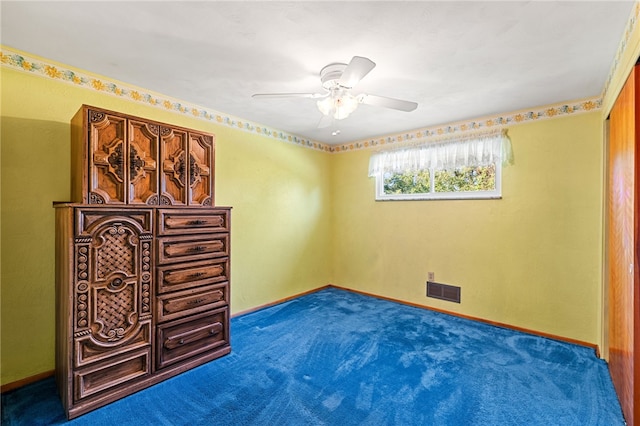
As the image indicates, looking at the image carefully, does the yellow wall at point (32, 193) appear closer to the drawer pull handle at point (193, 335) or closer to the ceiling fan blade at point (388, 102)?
the drawer pull handle at point (193, 335)

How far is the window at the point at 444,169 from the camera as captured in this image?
3207mm

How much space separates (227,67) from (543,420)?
3.08m

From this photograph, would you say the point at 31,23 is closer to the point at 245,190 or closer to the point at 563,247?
the point at 245,190

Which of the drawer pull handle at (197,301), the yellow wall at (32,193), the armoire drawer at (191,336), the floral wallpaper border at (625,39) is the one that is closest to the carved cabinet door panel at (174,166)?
the yellow wall at (32,193)

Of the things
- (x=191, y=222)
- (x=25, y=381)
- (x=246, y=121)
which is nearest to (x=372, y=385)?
(x=191, y=222)

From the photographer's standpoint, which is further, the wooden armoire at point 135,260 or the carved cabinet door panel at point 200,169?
the carved cabinet door panel at point 200,169

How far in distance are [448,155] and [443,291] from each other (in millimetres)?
1624

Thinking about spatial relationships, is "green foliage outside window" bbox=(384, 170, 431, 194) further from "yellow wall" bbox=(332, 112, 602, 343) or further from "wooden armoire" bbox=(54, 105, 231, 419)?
"wooden armoire" bbox=(54, 105, 231, 419)

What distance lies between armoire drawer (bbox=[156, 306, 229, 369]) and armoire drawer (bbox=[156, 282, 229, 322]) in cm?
5

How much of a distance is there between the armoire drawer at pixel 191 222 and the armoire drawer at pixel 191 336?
673mm

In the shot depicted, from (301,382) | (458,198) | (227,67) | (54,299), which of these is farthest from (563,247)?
(54,299)

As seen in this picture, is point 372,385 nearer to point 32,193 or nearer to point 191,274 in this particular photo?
point 191,274

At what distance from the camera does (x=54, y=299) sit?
217cm

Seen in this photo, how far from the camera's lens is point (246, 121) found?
346 centimetres
